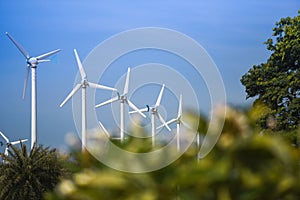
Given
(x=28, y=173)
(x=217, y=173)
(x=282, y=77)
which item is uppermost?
(x=282, y=77)

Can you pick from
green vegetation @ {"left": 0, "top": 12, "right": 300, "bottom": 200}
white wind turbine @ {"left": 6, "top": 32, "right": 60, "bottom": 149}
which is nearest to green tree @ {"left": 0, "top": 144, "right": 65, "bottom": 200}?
white wind turbine @ {"left": 6, "top": 32, "right": 60, "bottom": 149}

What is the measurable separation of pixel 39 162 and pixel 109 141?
21.8 metres

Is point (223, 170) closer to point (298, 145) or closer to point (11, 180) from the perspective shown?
point (298, 145)

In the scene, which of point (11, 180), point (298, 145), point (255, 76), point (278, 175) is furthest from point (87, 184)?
point (255, 76)

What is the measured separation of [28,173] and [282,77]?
609 inches

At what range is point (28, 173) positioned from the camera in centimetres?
2550

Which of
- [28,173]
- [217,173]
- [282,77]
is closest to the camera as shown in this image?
[217,173]

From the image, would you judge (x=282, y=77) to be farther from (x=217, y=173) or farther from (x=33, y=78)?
(x=217, y=173)

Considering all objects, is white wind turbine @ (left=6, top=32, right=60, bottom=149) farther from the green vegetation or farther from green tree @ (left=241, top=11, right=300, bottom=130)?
the green vegetation

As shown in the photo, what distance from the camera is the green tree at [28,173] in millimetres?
24906

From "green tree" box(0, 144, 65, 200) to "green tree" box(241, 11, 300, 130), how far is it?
12.5 meters

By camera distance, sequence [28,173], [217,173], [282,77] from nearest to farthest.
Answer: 1. [217,173]
2. [28,173]
3. [282,77]

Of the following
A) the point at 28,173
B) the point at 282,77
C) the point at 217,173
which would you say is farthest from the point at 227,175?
the point at 282,77

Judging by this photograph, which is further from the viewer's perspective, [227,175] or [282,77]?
[282,77]
